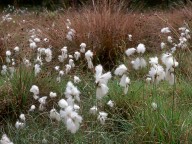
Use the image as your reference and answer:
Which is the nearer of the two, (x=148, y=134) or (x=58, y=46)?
(x=148, y=134)

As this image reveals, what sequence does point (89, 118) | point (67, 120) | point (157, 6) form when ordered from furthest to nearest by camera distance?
point (157, 6)
point (89, 118)
point (67, 120)


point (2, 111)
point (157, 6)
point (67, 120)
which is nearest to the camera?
point (67, 120)

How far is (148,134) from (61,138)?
0.68m

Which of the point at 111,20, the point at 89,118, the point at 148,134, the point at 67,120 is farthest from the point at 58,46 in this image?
the point at 67,120

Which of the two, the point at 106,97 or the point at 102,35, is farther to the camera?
the point at 102,35

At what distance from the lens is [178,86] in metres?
4.42

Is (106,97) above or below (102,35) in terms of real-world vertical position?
above

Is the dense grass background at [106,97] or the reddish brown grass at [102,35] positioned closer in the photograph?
the dense grass background at [106,97]

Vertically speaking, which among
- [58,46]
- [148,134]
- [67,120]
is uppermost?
[67,120]

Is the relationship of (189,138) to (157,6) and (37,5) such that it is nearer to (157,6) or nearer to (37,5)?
(157,6)

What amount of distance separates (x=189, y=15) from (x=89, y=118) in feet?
17.5

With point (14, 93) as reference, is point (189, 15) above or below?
below

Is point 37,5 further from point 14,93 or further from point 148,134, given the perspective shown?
point 148,134

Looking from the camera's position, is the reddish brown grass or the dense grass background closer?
the dense grass background
